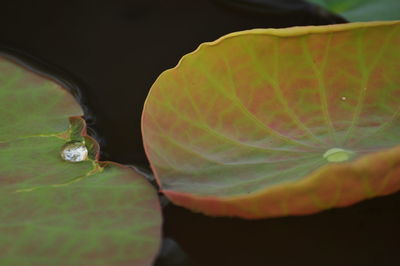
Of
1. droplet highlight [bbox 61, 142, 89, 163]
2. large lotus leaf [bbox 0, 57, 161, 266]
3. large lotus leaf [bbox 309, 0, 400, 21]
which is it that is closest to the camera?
large lotus leaf [bbox 0, 57, 161, 266]

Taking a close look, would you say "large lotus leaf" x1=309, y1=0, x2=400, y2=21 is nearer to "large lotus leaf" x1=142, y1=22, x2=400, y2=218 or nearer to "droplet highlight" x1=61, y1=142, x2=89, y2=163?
"large lotus leaf" x1=142, y1=22, x2=400, y2=218

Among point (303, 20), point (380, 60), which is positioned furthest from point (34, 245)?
point (303, 20)

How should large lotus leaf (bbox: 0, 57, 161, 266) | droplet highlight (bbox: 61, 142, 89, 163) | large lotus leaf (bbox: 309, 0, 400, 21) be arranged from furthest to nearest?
1. large lotus leaf (bbox: 309, 0, 400, 21)
2. droplet highlight (bbox: 61, 142, 89, 163)
3. large lotus leaf (bbox: 0, 57, 161, 266)

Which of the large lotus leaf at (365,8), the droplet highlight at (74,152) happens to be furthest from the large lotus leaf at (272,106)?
the large lotus leaf at (365,8)

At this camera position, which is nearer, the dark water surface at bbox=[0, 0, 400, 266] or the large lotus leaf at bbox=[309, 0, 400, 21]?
the dark water surface at bbox=[0, 0, 400, 266]

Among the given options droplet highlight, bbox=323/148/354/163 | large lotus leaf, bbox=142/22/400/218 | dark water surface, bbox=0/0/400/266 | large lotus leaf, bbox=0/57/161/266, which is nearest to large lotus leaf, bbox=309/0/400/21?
dark water surface, bbox=0/0/400/266

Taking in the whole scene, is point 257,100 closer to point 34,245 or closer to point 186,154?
point 186,154

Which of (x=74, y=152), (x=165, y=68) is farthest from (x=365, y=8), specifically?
(x=74, y=152)
